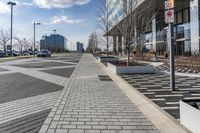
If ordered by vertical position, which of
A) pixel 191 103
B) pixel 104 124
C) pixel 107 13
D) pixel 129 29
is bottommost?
pixel 104 124

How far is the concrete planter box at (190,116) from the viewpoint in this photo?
558 cm

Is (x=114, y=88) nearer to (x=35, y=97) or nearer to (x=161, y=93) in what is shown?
(x=161, y=93)

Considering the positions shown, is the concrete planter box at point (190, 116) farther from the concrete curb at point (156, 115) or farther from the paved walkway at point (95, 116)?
the paved walkway at point (95, 116)

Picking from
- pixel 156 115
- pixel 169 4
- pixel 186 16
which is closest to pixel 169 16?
A: pixel 169 4

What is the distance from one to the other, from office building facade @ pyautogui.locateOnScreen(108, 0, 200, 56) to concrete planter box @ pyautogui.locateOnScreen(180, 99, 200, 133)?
53.6 ft

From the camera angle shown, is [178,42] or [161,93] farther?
[178,42]

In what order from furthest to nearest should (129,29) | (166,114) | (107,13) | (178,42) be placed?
1. (178,42)
2. (107,13)
3. (129,29)
4. (166,114)

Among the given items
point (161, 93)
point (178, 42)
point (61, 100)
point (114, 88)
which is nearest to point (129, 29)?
point (114, 88)

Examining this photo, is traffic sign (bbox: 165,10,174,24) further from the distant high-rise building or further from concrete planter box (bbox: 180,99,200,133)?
the distant high-rise building

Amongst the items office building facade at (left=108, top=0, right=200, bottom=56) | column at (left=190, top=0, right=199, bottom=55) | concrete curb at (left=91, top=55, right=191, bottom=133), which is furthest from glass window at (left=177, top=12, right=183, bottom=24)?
concrete curb at (left=91, top=55, right=191, bottom=133)

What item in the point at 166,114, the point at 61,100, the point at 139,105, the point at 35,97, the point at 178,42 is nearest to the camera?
the point at 166,114

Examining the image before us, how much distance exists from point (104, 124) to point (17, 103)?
11.8ft

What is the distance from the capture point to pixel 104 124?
6617 mm

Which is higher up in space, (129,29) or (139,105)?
(129,29)
